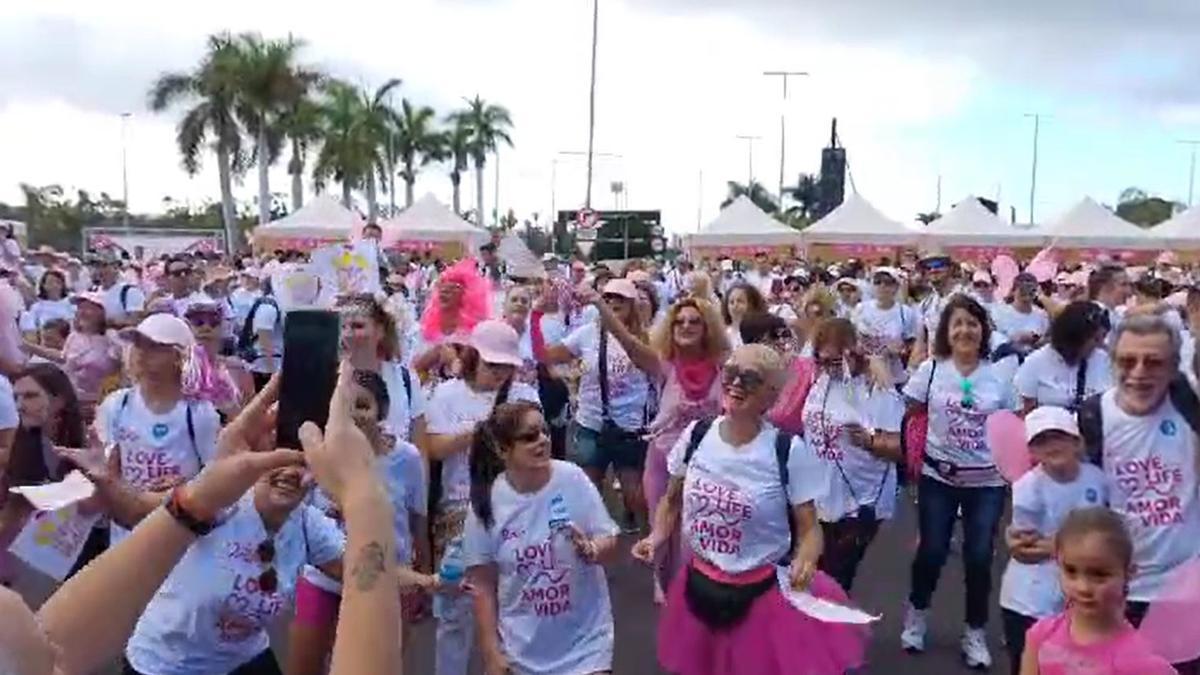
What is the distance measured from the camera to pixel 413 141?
218 ft

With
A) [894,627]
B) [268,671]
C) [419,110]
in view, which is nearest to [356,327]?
[268,671]

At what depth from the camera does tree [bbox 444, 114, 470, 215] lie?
70.4m

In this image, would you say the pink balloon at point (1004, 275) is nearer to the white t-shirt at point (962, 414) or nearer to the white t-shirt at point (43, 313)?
the white t-shirt at point (962, 414)

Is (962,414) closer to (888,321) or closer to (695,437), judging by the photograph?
(695,437)

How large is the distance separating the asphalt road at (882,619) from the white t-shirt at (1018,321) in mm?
2802

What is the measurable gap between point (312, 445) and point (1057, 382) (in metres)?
6.12

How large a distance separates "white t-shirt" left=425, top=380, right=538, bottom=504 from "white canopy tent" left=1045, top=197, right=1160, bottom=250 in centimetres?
2909

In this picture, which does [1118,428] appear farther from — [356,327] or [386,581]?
[386,581]

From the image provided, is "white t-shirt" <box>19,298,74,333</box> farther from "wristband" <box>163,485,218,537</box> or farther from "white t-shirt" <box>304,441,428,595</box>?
"wristband" <box>163,485,218,537</box>

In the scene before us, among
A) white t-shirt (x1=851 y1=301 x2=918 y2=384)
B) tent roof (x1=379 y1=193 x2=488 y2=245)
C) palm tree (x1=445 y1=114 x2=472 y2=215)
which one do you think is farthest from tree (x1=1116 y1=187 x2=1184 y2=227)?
white t-shirt (x1=851 y1=301 x2=918 y2=384)

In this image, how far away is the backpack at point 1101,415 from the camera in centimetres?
467

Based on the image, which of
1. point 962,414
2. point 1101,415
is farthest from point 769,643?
point 962,414

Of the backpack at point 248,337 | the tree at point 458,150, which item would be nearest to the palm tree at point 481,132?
the tree at point 458,150

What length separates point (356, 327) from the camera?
19.0 feet
